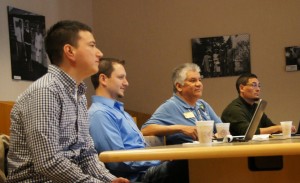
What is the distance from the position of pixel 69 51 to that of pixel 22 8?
351 centimetres

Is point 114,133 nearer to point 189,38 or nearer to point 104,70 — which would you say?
point 104,70

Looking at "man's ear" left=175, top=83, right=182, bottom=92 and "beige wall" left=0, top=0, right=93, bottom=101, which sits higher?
"beige wall" left=0, top=0, right=93, bottom=101

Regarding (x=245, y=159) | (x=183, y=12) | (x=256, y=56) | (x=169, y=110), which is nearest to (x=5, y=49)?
(x=169, y=110)

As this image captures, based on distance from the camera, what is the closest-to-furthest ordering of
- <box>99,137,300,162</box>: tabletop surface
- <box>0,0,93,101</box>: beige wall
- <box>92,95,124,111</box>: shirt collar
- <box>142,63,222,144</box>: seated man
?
<box>99,137,300,162</box>: tabletop surface, <box>92,95,124,111</box>: shirt collar, <box>142,63,222,144</box>: seated man, <box>0,0,93,101</box>: beige wall

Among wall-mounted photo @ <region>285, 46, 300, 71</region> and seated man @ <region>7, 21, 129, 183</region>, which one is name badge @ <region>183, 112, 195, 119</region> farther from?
wall-mounted photo @ <region>285, 46, 300, 71</region>

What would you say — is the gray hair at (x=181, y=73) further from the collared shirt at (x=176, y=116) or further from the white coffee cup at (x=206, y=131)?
the white coffee cup at (x=206, y=131)

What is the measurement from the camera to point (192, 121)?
3.36 metres

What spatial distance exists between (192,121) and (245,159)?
1599 millimetres

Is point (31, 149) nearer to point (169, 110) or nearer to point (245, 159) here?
point (245, 159)

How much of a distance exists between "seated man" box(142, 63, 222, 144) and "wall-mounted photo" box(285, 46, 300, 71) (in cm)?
311

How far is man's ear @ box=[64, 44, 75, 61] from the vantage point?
2.05 metres

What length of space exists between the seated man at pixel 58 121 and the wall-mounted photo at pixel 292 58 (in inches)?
186

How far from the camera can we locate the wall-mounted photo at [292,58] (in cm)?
635

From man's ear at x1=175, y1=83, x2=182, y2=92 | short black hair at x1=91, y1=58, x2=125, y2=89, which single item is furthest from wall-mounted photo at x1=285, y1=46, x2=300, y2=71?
short black hair at x1=91, y1=58, x2=125, y2=89
